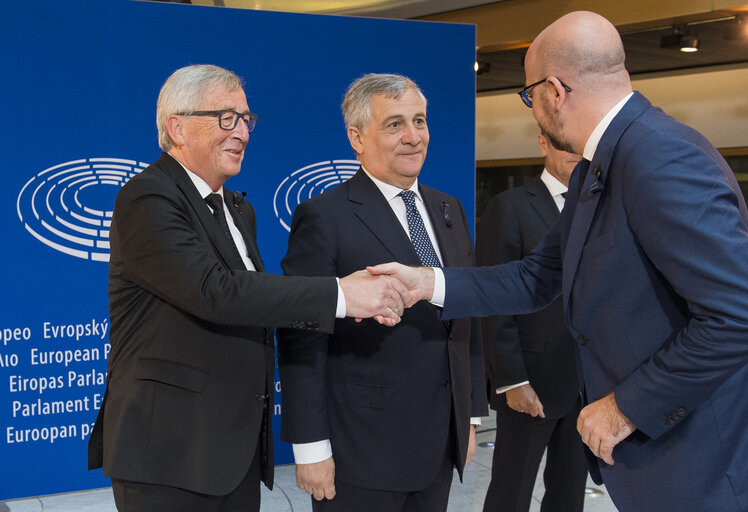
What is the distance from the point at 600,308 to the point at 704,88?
299 inches

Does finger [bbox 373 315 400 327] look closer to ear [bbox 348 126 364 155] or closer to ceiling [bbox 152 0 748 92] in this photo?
ear [bbox 348 126 364 155]

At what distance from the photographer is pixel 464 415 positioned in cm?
225

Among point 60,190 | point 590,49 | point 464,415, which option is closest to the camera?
point 590,49

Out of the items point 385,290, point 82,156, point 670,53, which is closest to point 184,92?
point 385,290

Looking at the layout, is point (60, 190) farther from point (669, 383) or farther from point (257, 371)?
point (669, 383)

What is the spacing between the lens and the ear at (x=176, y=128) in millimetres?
2031

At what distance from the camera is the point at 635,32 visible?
22.6ft

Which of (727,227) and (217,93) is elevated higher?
(217,93)

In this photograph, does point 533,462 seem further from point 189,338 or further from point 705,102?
point 705,102

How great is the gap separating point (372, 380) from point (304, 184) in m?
2.32

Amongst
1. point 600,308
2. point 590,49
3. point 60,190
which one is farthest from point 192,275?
point 60,190

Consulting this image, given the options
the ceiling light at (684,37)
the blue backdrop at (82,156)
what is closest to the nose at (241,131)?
the blue backdrop at (82,156)

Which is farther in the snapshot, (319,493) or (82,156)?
(82,156)

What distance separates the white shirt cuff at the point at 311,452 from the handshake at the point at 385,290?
400mm
